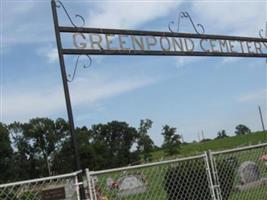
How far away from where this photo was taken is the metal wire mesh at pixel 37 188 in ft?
18.8

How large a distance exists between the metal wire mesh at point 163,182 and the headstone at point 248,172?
0.82 m

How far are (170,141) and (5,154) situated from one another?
27.7 metres

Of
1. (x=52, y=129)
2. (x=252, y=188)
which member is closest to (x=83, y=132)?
(x=52, y=129)

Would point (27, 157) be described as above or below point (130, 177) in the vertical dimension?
above

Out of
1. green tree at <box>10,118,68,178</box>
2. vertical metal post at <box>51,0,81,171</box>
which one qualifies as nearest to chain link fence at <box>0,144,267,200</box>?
vertical metal post at <box>51,0,81,171</box>

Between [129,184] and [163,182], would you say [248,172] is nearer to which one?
[163,182]

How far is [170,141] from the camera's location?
9244cm

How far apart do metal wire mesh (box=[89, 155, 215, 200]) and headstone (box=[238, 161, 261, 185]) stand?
822 mm

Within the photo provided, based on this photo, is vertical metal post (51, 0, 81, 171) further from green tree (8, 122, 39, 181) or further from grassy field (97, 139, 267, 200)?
green tree (8, 122, 39, 181)

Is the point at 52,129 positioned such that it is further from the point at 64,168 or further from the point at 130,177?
the point at 130,177

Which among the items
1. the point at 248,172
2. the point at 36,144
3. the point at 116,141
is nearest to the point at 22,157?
the point at 36,144

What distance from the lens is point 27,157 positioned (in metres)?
83.2

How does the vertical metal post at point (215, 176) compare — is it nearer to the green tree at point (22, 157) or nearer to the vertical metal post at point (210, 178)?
the vertical metal post at point (210, 178)

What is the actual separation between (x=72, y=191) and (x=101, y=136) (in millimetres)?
93531
